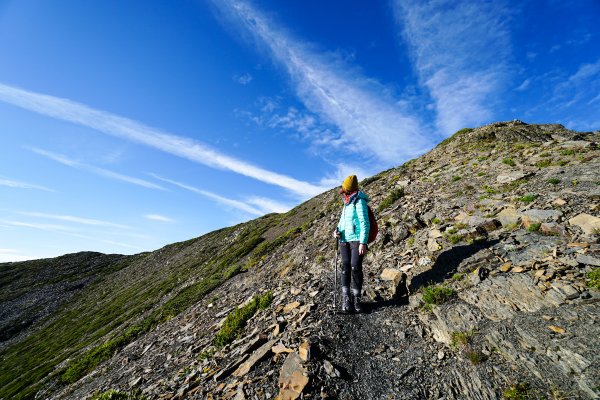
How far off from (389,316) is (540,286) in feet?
12.6

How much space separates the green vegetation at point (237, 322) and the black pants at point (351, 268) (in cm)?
423

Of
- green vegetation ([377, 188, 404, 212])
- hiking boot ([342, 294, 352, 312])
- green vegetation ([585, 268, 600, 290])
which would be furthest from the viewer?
green vegetation ([377, 188, 404, 212])

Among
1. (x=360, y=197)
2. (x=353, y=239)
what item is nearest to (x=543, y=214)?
(x=360, y=197)

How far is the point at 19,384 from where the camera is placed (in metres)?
30.4

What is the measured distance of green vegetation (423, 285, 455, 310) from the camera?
28.6ft

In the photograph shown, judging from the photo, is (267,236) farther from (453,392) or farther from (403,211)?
(453,392)

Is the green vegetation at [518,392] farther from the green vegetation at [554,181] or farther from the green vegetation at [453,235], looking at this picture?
the green vegetation at [554,181]

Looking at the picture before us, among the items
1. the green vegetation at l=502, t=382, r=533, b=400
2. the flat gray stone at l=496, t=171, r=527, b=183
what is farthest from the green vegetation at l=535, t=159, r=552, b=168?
the green vegetation at l=502, t=382, r=533, b=400

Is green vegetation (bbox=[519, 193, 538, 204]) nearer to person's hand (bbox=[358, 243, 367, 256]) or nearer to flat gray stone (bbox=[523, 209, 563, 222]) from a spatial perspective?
flat gray stone (bbox=[523, 209, 563, 222])

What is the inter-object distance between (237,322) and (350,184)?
21.7 ft

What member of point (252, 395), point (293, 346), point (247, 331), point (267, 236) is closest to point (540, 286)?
point (293, 346)

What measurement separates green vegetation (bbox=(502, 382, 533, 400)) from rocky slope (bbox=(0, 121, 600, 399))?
2cm

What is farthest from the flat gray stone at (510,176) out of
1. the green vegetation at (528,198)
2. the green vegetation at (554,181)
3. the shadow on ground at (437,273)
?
the shadow on ground at (437,273)

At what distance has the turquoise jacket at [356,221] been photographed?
28.7ft
